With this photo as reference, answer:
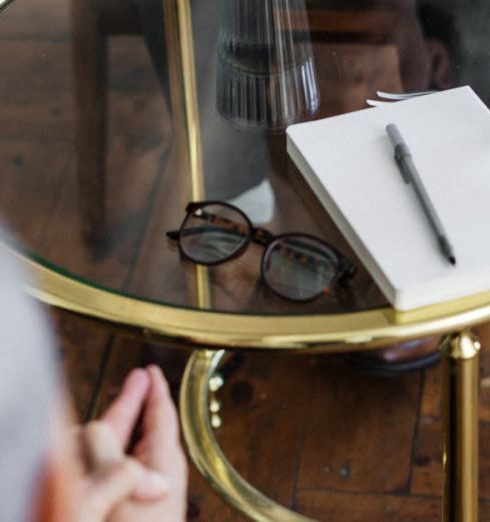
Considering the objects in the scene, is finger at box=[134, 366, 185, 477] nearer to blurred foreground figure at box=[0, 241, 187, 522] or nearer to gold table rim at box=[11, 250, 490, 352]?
blurred foreground figure at box=[0, 241, 187, 522]

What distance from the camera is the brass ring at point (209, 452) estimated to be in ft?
2.91

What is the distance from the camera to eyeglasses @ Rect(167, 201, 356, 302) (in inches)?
21.8

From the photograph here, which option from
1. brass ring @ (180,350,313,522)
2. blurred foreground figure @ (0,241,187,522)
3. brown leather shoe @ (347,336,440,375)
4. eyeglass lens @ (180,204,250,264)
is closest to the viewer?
blurred foreground figure @ (0,241,187,522)

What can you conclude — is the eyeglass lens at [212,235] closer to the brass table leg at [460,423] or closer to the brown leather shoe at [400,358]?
the brass table leg at [460,423]

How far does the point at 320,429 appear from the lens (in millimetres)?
998

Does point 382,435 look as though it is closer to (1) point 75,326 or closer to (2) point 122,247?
(1) point 75,326

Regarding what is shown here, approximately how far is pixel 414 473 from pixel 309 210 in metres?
0.45

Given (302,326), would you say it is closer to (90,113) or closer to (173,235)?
(173,235)

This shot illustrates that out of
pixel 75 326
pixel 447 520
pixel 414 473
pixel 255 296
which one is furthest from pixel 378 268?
pixel 75 326

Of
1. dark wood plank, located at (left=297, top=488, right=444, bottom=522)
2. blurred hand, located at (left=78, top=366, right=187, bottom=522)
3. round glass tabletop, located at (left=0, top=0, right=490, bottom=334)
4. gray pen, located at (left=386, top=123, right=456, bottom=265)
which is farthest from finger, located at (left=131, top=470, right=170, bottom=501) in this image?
dark wood plank, located at (left=297, top=488, right=444, bottom=522)

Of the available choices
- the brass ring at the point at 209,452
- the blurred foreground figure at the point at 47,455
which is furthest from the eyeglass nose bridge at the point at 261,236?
the brass ring at the point at 209,452

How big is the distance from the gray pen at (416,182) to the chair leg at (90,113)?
173 mm

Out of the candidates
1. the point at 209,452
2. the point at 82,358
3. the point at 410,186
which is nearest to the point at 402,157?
the point at 410,186

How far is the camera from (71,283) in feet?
1.86
